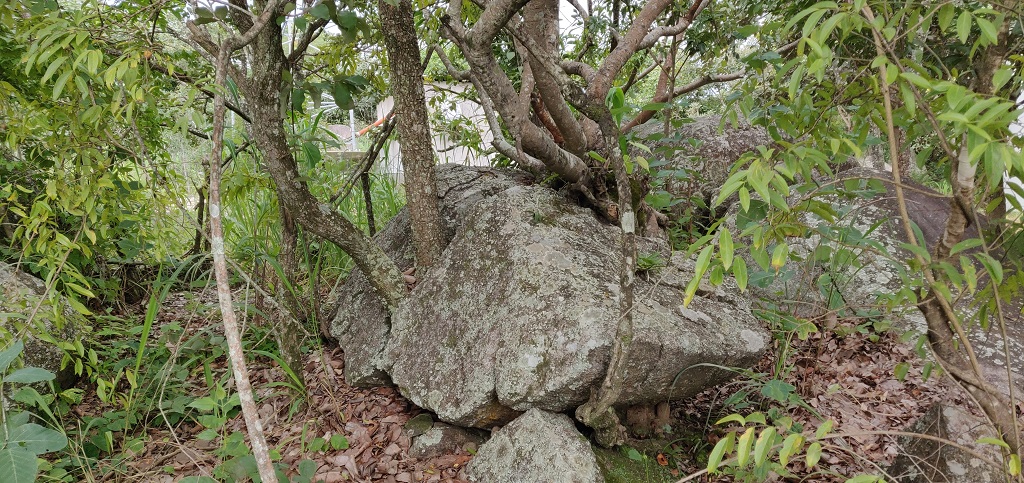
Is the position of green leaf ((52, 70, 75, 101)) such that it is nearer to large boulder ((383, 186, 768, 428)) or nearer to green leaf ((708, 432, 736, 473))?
large boulder ((383, 186, 768, 428))

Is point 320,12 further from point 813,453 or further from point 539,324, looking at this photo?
point 813,453

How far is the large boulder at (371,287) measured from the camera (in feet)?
8.56

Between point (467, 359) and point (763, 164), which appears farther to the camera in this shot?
point (467, 359)

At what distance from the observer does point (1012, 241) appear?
141cm

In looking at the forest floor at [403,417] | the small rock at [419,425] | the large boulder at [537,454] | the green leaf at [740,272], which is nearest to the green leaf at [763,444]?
the green leaf at [740,272]

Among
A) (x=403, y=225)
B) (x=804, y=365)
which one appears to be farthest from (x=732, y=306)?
(x=403, y=225)

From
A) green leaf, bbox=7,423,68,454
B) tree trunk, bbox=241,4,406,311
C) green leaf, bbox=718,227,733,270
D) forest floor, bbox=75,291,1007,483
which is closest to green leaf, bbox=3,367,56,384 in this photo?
green leaf, bbox=7,423,68,454

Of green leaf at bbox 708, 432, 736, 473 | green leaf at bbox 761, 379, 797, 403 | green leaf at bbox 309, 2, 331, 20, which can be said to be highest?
green leaf at bbox 309, 2, 331, 20

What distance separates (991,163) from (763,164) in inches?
13.1

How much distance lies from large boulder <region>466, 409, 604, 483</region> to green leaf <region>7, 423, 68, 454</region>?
129 cm

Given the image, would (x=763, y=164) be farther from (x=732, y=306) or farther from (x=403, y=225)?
(x=403, y=225)

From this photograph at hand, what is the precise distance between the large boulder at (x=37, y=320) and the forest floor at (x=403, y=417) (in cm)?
24

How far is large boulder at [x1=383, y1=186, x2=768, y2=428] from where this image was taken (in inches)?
81.4

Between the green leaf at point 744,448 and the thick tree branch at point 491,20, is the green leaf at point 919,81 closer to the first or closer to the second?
the green leaf at point 744,448
